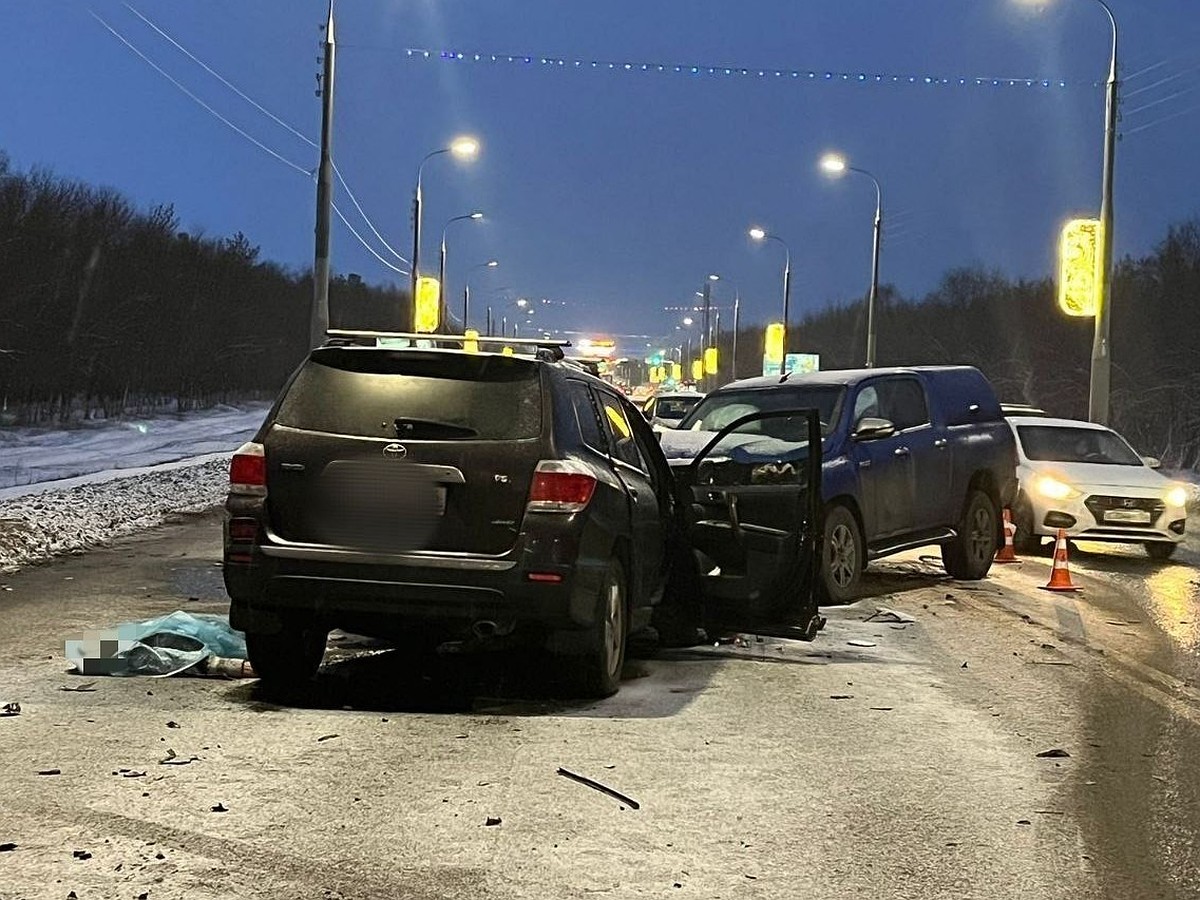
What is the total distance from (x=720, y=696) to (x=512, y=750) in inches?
70.7

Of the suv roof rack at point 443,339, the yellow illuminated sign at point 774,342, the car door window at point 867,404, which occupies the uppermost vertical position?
the yellow illuminated sign at point 774,342

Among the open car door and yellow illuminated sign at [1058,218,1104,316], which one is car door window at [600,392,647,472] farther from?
yellow illuminated sign at [1058,218,1104,316]

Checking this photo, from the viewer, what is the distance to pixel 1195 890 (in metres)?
4.68

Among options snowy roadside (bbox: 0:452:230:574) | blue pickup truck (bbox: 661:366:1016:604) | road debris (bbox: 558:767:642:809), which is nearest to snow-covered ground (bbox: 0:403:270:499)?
snowy roadside (bbox: 0:452:230:574)

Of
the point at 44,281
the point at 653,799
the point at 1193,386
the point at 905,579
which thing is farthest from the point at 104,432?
the point at 653,799

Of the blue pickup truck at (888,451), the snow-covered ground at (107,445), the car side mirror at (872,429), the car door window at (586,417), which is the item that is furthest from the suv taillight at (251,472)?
the snow-covered ground at (107,445)

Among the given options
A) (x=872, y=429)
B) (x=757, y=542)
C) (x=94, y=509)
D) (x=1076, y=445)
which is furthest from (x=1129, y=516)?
(x=94, y=509)

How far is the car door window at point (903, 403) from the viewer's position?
12.9m

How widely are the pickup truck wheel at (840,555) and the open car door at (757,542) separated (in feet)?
6.08

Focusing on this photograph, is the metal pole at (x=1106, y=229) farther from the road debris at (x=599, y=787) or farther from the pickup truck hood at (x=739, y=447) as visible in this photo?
the road debris at (x=599, y=787)

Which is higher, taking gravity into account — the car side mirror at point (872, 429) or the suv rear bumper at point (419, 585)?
the car side mirror at point (872, 429)

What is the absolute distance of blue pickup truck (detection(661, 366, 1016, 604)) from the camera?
1145 cm

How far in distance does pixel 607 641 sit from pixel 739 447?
4.41m

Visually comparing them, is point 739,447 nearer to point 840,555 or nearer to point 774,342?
point 840,555
